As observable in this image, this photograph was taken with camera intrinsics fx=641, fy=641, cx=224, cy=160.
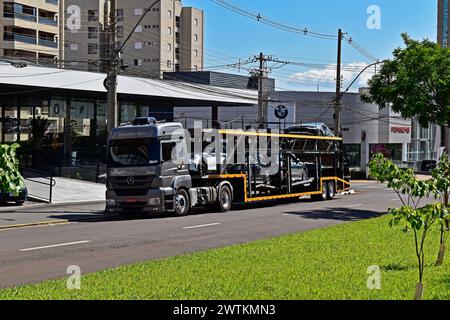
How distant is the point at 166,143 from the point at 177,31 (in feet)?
278

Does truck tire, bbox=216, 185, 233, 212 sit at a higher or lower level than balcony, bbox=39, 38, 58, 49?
lower

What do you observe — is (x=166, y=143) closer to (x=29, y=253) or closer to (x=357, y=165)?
(x=29, y=253)

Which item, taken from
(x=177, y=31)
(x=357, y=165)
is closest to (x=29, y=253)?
(x=357, y=165)

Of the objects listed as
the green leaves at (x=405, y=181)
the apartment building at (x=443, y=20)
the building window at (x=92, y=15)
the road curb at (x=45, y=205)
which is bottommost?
the road curb at (x=45, y=205)

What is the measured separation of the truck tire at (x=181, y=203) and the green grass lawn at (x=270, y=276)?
29.3ft

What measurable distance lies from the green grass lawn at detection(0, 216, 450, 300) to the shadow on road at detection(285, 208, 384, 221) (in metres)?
Answer: 8.26

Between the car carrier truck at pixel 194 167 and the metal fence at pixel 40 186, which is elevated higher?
the car carrier truck at pixel 194 167

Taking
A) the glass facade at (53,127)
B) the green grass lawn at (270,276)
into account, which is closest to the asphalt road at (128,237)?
the green grass lawn at (270,276)

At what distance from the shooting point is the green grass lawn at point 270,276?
831cm

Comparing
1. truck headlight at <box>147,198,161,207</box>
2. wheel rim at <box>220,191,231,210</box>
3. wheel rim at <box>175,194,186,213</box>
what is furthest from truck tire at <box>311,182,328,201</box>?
truck headlight at <box>147,198,161,207</box>

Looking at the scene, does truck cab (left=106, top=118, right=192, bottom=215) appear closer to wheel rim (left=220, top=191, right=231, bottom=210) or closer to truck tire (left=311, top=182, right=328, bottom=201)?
wheel rim (left=220, top=191, right=231, bottom=210)

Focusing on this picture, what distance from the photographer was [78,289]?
8.78 meters

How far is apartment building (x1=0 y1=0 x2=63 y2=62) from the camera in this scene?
2789 inches

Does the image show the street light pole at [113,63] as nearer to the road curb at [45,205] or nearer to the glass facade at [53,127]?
the road curb at [45,205]
